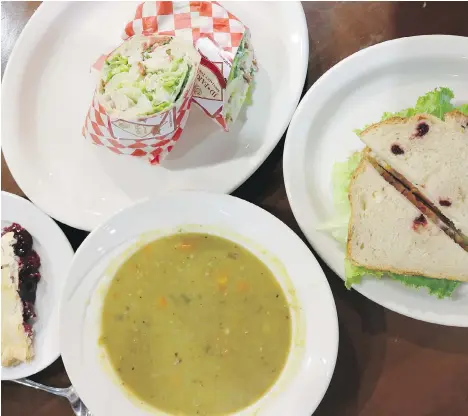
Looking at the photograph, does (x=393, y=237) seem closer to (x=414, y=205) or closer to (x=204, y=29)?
(x=414, y=205)

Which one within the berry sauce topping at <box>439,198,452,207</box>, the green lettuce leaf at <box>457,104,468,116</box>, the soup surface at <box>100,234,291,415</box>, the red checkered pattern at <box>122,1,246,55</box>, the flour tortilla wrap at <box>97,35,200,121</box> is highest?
the red checkered pattern at <box>122,1,246,55</box>

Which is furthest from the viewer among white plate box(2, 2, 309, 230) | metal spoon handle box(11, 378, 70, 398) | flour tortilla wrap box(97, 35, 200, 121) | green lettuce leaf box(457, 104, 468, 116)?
metal spoon handle box(11, 378, 70, 398)

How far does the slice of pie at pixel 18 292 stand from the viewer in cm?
209

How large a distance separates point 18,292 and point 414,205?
1576 millimetres

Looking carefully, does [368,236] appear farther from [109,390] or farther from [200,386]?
[109,390]

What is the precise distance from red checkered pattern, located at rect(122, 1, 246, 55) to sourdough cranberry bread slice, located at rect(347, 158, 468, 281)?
2.22 ft

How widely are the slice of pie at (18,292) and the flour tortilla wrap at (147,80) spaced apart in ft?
2.43

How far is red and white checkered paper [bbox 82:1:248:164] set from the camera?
6.20 ft

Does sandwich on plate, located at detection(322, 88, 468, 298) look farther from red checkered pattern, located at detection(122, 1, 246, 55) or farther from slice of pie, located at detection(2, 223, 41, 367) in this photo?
slice of pie, located at detection(2, 223, 41, 367)

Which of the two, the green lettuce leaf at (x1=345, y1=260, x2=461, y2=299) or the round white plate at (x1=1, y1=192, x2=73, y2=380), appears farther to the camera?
the round white plate at (x1=1, y1=192, x2=73, y2=380)

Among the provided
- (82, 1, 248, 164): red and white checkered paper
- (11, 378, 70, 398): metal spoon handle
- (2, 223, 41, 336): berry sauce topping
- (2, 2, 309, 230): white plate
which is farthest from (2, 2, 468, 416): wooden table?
(82, 1, 248, 164): red and white checkered paper

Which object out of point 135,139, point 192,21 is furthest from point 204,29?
point 135,139

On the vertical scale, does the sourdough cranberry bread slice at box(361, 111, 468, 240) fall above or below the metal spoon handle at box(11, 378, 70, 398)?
above

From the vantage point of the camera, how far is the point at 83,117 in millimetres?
2178
